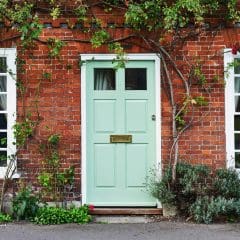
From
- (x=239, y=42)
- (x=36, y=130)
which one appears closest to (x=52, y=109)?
(x=36, y=130)

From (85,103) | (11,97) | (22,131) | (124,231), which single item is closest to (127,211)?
(124,231)

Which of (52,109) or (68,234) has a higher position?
(52,109)

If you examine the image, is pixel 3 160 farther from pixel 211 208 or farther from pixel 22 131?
pixel 211 208

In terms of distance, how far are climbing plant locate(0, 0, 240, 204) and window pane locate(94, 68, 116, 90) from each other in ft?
1.43

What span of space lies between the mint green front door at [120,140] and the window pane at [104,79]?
8cm

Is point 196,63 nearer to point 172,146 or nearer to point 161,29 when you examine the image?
point 161,29

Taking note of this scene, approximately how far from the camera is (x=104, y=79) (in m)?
9.64

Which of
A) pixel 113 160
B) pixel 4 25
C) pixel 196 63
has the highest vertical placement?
pixel 4 25

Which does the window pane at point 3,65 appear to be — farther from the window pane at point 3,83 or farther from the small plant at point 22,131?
the small plant at point 22,131

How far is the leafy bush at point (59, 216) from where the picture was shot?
348 inches

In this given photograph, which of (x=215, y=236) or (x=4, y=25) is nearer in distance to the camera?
(x=215, y=236)

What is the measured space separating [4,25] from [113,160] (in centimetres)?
268

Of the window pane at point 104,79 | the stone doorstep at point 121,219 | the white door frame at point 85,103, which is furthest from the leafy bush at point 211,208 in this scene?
the window pane at point 104,79

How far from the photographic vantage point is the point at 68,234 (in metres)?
8.20
